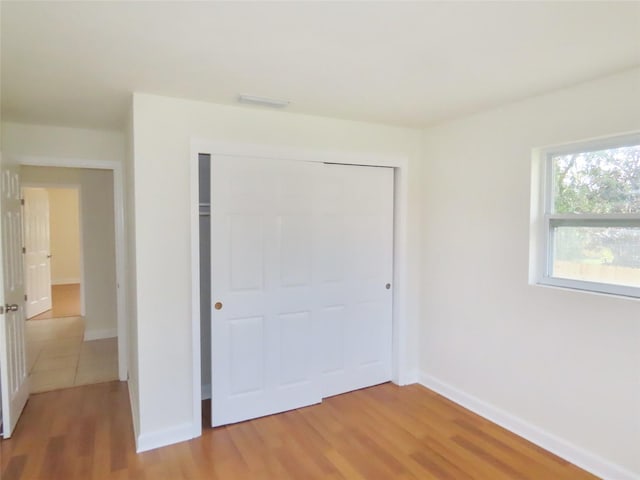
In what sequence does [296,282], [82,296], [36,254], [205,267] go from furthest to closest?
[36,254], [82,296], [205,267], [296,282]

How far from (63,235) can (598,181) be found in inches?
411

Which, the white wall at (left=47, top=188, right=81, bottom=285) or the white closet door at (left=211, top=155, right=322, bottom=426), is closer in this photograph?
the white closet door at (left=211, top=155, right=322, bottom=426)

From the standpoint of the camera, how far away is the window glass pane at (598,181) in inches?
90.7

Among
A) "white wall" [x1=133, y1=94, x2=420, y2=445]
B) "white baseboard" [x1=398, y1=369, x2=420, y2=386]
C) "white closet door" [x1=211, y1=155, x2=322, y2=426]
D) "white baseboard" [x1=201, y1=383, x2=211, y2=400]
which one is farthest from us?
"white baseboard" [x1=398, y1=369, x2=420, y2=386]

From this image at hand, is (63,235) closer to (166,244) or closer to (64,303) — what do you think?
(64,303)

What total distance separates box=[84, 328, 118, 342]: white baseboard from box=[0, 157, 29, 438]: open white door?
1860 millimetres

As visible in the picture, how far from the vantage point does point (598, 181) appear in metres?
2.47

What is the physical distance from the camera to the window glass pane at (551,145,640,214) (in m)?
Result: 2.30

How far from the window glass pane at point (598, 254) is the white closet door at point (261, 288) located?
6.04 ft

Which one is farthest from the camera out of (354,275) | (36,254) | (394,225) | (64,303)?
(64,303)

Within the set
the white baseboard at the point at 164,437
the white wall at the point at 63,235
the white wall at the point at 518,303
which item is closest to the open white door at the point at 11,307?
the white baseboard at the point at 164,437

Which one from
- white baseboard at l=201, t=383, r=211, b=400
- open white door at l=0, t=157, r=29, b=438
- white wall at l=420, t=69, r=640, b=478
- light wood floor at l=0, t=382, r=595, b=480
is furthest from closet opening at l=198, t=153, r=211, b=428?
white wall at l=420, t=69, r=640, b=478

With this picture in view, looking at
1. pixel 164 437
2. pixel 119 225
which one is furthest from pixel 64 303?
pixel 164 437

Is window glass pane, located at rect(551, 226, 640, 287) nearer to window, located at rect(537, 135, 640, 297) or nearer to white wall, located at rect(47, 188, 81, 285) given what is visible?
window, located at rect(537, 135, 640, 297)
